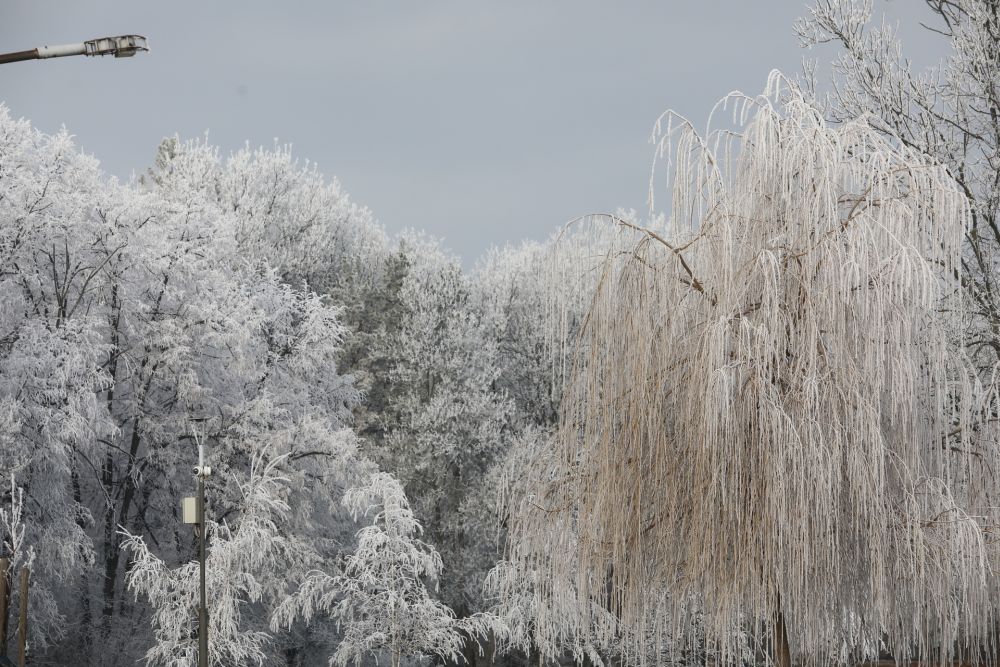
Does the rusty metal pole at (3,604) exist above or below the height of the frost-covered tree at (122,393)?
below

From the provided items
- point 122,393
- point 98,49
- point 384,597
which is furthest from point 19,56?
point 122,393

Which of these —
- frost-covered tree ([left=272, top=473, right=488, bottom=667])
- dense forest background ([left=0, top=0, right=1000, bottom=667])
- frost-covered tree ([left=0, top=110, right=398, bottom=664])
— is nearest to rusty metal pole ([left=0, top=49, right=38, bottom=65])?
dense forest background ([left=0, top=0, right=1000, bottom=667])

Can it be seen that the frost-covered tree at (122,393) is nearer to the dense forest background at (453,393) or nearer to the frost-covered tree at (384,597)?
the dense forest background at (453,393)

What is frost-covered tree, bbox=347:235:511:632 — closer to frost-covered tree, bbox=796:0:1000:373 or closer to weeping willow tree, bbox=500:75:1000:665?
frost-covered tree, bbox=796:0:1000:373

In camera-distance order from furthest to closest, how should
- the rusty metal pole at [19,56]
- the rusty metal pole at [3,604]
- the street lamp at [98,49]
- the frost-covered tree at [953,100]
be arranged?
1. the rusty metal pole at [3,604]
2. the frost-covered tree at [953,100]
3. the rusty metal pole at [19,56]
4. the street lamp at [98,49]

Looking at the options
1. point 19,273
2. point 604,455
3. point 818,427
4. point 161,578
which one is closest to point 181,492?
point 161,578

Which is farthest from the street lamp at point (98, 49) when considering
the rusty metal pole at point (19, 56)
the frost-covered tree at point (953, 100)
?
the frost-covered tree at point (953, 100)

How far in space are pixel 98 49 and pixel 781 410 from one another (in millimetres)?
6016

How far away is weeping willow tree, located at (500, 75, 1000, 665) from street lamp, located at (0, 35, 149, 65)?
173 inches

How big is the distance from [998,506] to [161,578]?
59.2 ft

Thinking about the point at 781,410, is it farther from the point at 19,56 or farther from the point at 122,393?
the point at 122,393

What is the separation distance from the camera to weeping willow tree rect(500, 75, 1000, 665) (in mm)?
9367

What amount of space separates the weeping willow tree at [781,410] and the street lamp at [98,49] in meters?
4.39

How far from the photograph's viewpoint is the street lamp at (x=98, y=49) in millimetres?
8977
